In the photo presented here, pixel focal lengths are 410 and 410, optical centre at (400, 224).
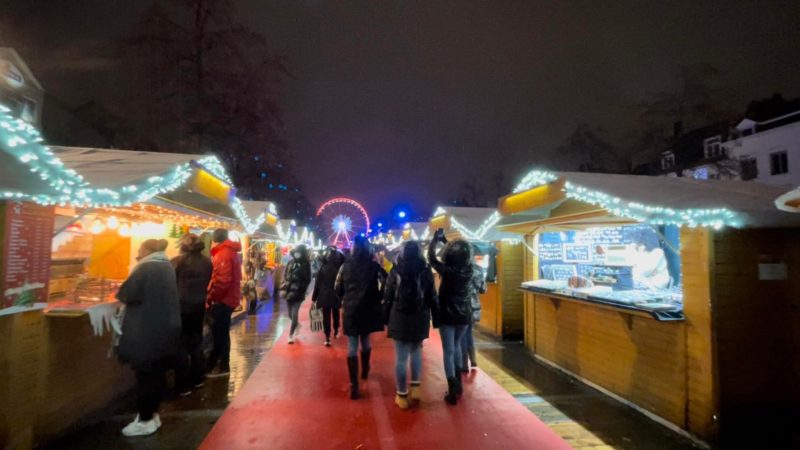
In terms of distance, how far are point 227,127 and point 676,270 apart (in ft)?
49.5

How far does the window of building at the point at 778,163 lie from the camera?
78.0 ft

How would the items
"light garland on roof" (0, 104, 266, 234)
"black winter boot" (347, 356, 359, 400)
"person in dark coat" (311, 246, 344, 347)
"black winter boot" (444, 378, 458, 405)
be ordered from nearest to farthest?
"light garland on roof" (0, 104, 266, 234) < "black winter boot" (444, 378, 458, 405) < "black winter boot" (347, 356, 359, 400) < "person in dark coat" (311, 246, 344, 347)

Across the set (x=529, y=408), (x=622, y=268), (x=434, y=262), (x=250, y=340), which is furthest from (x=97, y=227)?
(x=622, y=268)

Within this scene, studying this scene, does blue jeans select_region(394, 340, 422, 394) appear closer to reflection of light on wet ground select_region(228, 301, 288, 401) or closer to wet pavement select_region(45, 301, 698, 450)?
wet pavement select_region(45, 301, 698, 450)

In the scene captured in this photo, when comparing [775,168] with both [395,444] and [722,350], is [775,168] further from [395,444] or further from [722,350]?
[395,444]

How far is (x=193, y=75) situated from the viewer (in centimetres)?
1444

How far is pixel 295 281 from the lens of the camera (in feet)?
24.5

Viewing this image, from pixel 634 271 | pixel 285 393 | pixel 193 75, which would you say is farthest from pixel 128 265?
pixel 193 75

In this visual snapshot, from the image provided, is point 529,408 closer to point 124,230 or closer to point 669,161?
point 124,230

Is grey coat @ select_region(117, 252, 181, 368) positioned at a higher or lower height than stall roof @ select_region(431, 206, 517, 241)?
lower

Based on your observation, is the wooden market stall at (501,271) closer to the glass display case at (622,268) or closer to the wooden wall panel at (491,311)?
the wooden wall panel at (491,311)

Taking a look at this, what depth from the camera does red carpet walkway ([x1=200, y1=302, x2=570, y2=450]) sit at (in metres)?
3.70

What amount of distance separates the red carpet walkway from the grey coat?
97cm

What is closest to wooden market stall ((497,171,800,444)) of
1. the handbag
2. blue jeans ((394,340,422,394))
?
blue jeans ((394,340,422,394))
